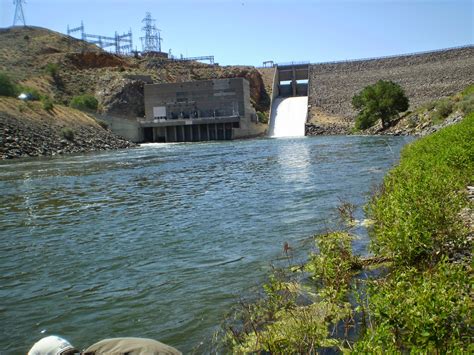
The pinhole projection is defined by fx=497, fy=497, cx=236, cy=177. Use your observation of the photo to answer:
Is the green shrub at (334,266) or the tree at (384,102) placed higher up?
the tree at (384,102)

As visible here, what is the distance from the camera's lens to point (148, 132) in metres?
72.1

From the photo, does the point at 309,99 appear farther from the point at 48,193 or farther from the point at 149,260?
the point at 149,260

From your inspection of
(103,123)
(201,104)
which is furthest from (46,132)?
(201,104)

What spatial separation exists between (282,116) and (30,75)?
4045 cm

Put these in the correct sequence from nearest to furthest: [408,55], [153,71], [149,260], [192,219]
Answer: [149,260], [192,219], [408,55], [153,71]

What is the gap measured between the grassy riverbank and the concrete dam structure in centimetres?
6342

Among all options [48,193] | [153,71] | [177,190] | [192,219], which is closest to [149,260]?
[192,219]

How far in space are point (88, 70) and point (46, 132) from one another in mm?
48346

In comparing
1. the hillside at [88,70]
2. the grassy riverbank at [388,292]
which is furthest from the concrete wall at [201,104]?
the grassy riverbank at [388,292]

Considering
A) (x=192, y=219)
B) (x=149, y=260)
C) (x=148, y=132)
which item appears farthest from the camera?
(x=148, y=132)

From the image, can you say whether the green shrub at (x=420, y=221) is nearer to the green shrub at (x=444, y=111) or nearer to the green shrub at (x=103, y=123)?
the green shrub at (x=444, y=111)

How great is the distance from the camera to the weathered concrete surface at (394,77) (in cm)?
7231

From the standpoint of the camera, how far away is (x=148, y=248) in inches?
381

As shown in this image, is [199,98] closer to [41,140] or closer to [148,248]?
[41,140]
